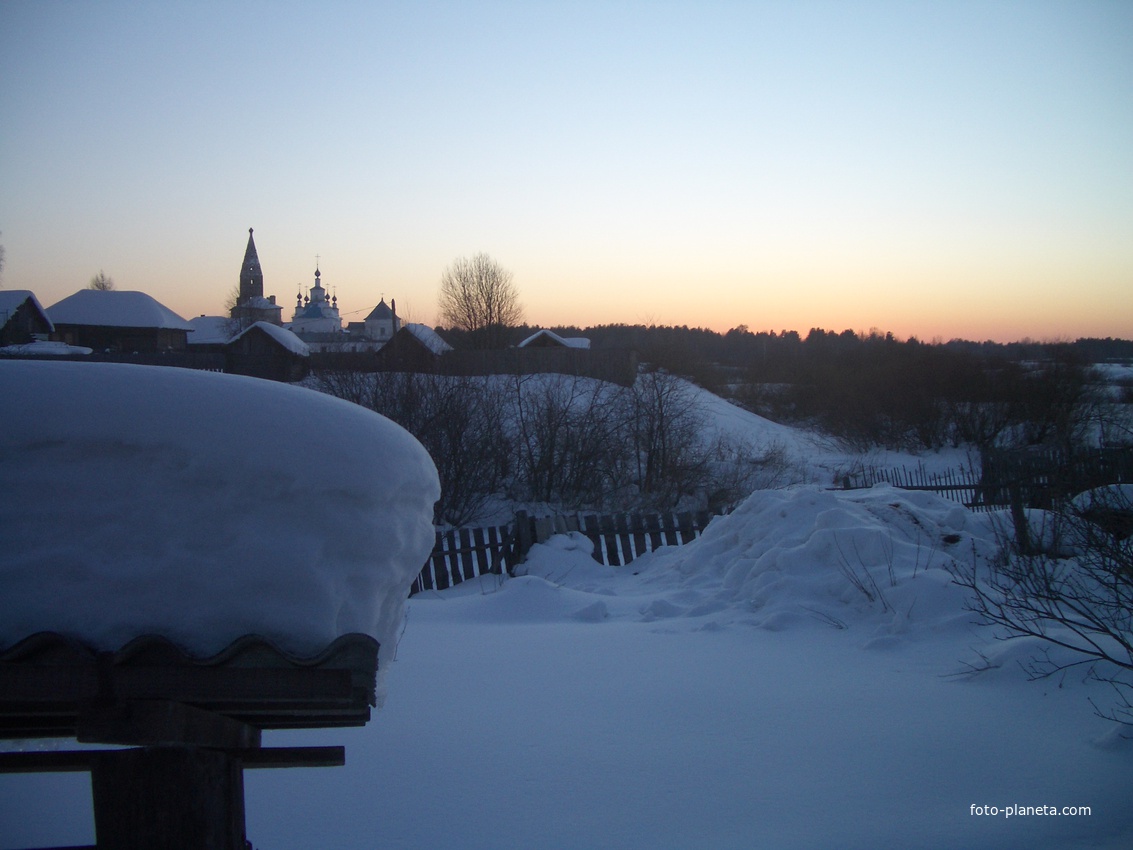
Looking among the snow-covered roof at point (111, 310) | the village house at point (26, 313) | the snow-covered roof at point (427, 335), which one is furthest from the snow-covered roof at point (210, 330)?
the snow-covered roof at point (427, 335)

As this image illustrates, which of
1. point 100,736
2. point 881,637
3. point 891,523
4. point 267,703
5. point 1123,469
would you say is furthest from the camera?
point 1123,469

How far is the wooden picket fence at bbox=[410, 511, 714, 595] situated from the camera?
1130 centimetres

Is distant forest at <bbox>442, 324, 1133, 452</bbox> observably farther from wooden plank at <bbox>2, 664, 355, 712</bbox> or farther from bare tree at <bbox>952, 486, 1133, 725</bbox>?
wooden plank at <bbox>2, 664, 355, 712</bbox>

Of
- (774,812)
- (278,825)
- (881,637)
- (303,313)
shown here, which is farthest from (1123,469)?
(303,313)

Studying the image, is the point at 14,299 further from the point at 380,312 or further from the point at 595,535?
the point at 380,312

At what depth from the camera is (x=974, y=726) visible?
4.10 m

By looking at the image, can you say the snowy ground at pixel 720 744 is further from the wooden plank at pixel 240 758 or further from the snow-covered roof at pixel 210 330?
the snow-covered roof at pixel 210 330

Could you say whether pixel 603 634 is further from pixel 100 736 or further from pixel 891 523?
pixel 100 736

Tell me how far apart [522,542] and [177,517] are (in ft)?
32.5

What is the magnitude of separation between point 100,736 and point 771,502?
8219 mm

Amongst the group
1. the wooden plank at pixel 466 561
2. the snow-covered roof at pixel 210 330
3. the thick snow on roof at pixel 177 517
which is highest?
the snow-covered roof at pixel 210 330

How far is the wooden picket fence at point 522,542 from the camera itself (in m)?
11.3

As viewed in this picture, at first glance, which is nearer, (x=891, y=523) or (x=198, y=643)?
(x=198, y=643)

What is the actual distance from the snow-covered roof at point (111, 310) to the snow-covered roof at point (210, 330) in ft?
38.6
